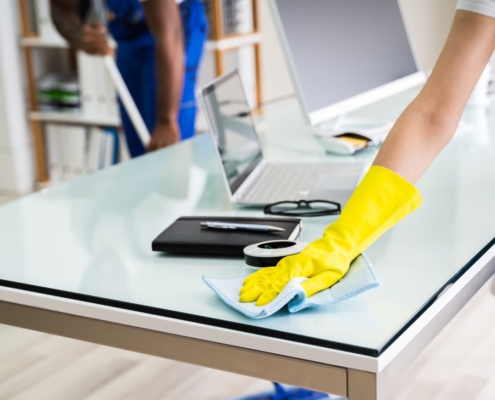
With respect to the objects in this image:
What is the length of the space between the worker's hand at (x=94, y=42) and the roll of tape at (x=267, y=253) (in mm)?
2089

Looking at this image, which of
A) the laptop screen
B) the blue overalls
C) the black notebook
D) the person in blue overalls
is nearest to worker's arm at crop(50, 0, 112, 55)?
the person in blue overalls

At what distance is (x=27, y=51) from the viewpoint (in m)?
3.94

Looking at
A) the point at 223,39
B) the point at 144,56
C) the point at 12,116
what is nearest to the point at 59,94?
the point at 12,116

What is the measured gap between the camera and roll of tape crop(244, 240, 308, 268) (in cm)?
105

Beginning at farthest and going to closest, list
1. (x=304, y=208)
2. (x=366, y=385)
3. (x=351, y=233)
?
(x=304, y=208), (x=351, y=233), (x=366, y=385)

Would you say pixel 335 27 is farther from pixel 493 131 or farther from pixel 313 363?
pixel 313 363

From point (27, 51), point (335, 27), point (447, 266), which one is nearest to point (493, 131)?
point (335, 27)

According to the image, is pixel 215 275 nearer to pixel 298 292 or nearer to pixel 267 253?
pixel 267 253

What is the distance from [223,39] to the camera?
354cm

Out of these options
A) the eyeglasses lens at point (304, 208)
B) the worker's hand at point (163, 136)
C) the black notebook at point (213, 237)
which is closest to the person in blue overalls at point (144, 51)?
the worker's hand at point (163, 136)

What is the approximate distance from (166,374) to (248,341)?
4.49 feet

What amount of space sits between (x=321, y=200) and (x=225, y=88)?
371 millimetres

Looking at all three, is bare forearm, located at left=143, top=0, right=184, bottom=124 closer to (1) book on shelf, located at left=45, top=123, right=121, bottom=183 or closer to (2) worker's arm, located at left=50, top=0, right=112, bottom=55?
(2) worker's arm, located at left=50, top=0, right=112, bottom=55

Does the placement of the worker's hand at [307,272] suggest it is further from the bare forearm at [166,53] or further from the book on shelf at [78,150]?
the book on shelf at [78,150]
